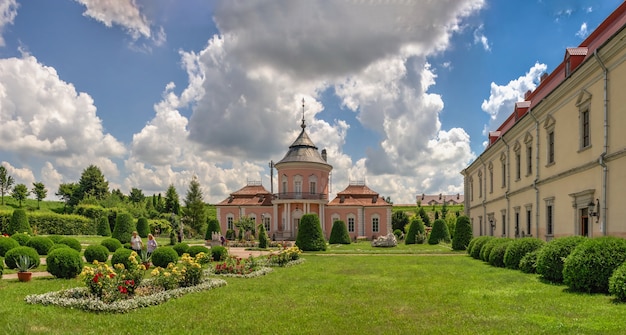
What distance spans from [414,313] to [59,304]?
672cm

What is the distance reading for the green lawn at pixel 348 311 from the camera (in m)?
7.18

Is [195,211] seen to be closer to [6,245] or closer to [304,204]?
[304,204]

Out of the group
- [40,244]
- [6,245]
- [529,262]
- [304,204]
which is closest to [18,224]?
[40,244]

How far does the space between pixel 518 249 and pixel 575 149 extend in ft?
13.3

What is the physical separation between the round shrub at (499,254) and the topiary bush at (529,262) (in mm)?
1920

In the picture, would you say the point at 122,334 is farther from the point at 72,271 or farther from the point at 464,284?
the point at 464,284

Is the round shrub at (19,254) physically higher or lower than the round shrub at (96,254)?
higher

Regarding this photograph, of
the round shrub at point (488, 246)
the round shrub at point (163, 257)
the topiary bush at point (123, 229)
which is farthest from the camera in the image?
the topiary bush at point (123, 229)

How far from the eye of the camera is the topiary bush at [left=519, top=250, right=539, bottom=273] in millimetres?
14437

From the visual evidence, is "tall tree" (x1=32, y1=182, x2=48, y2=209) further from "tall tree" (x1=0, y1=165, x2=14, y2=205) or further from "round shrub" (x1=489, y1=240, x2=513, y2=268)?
"round shrub" (x1=489, y1=240, x2=513, y2=268)

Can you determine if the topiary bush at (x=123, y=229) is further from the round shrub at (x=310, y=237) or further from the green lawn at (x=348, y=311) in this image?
the green lawn at (x=348, y=311)

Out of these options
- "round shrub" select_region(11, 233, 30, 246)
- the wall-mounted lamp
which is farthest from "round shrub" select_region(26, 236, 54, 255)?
the wall-mounted lamp

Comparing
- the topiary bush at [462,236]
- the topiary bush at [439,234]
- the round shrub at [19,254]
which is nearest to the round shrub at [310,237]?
the topiary bush at [462,236]

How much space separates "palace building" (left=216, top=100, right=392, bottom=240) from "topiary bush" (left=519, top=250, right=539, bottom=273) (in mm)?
33140
